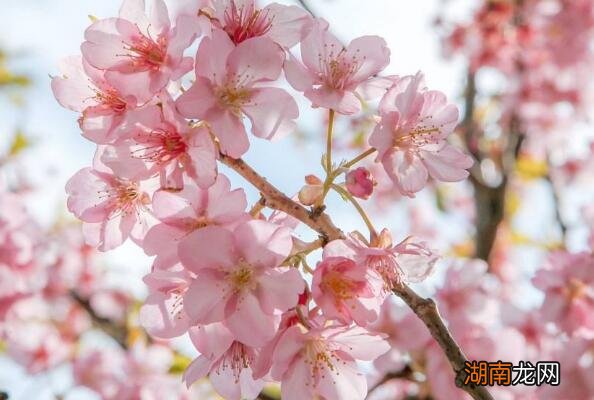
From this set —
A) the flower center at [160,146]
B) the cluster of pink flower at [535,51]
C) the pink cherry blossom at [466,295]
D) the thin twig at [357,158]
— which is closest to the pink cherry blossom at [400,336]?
the pink cherry blossom at [466,295]

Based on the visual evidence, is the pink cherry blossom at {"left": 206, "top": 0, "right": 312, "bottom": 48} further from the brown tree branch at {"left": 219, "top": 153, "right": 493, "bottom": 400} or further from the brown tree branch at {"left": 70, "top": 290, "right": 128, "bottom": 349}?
the brown tree branch at {"left": 70, "top": 290, "right": 128, "bottom": 349}

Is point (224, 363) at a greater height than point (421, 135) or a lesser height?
lesser

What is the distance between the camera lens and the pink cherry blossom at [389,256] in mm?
1293

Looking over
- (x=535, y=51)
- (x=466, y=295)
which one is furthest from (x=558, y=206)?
(x=535, y=51)

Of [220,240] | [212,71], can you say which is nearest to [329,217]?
[220,240]

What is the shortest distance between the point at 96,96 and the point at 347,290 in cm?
59

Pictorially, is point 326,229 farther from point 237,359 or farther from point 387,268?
point 237,359

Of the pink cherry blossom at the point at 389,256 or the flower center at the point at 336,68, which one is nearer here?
the pink cherry blossom at the point at 389,256

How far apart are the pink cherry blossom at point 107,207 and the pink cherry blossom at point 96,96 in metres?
0.15

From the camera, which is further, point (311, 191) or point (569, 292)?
point (569, 292)

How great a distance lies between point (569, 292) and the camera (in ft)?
8.84

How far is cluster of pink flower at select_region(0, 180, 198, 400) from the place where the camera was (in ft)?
10.1

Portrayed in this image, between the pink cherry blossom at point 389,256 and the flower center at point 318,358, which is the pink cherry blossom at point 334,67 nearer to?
the pink cherry blossom at point 389,256

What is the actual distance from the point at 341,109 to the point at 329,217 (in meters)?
0.22
